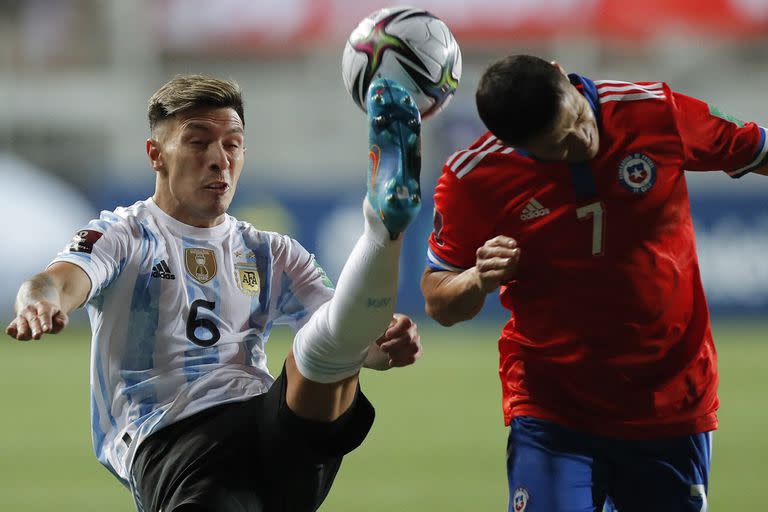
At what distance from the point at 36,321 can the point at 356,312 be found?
0.82 m

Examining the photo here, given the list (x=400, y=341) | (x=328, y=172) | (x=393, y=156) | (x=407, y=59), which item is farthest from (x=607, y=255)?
(x=328, y=172)

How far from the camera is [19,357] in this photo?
43.7ft

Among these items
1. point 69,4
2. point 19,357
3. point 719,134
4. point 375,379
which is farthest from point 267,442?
point 69,4

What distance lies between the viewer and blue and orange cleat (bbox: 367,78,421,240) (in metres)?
3.23

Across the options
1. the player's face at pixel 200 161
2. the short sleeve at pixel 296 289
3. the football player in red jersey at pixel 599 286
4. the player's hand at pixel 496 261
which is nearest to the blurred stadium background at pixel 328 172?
the short sleeve at pixel 296 289

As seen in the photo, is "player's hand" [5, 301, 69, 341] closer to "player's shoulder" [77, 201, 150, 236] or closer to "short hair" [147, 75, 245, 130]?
"player's shoulder" [77, 201, 150, 236]

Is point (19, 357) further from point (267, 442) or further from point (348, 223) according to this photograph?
point (267, 442)

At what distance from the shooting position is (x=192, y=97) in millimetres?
3975

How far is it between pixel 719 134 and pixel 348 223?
1094cm

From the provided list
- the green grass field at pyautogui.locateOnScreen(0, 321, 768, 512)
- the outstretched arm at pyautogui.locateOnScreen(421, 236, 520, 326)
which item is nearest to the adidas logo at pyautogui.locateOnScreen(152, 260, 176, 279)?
the outstretched arm at pyautogui.locateOnScreen(421, 236, 520, 326)

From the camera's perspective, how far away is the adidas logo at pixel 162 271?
3.84m

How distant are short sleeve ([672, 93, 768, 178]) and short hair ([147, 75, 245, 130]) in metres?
1.38

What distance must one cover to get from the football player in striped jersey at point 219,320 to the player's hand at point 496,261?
0.25 metres

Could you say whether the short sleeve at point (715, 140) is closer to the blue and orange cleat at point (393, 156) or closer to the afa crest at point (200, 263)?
the blue and orange cleat at point (393, 156)
